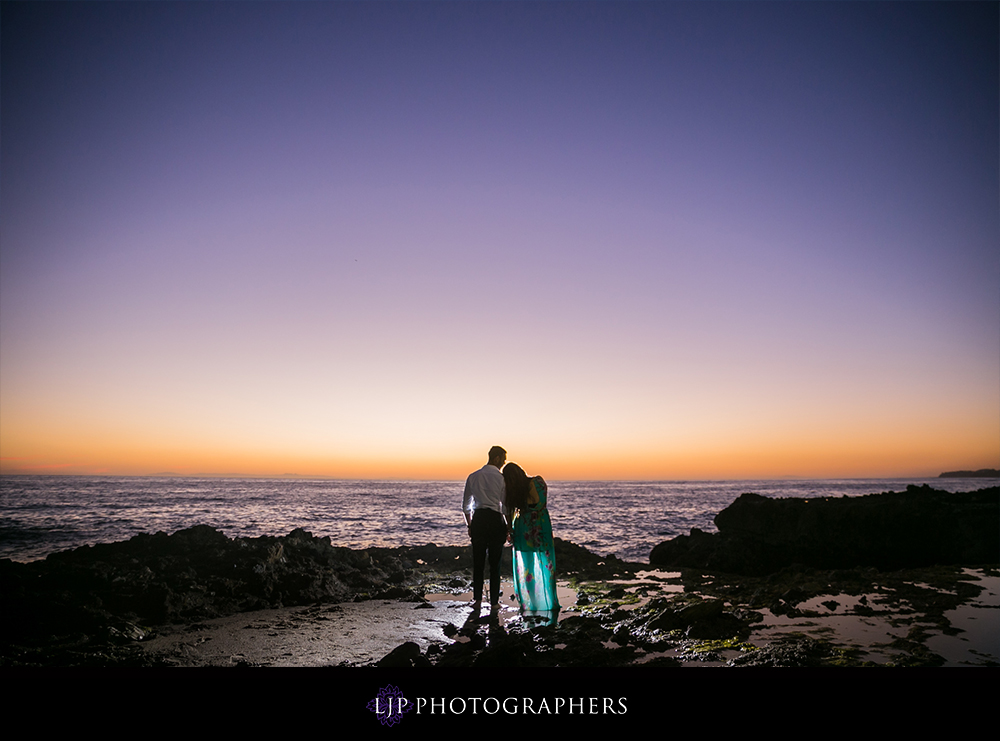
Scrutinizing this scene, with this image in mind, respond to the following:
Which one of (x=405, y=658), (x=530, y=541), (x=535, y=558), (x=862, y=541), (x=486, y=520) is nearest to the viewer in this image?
(x=405, y=658)

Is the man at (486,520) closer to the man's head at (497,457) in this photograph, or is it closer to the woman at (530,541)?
Result: the man's head at (497,457)

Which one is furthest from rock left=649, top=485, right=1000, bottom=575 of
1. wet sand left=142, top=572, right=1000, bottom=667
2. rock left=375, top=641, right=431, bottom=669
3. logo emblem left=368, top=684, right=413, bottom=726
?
logo emblem left=368, top=684, right=413, bottom=726

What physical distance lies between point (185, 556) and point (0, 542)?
1250 centimetres

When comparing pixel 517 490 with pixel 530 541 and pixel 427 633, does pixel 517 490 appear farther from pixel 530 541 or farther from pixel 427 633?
pixel 427 633

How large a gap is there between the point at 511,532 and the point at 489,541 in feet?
1.85

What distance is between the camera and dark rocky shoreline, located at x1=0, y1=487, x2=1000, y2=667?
17.9ft

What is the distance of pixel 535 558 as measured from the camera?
7820 mm

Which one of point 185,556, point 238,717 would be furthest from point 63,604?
point 238,717

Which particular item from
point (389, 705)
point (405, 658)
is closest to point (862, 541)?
point (405, 658)

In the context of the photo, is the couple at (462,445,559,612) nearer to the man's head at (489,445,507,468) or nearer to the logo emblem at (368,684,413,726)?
the man's head at (489,445,507,468)

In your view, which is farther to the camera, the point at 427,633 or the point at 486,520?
the point at 486,520

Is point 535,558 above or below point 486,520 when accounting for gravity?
below

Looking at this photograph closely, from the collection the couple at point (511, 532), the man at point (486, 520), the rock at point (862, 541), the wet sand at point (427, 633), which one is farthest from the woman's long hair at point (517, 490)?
the rock at point (862, 541)

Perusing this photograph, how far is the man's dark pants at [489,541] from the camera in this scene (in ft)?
25.0
